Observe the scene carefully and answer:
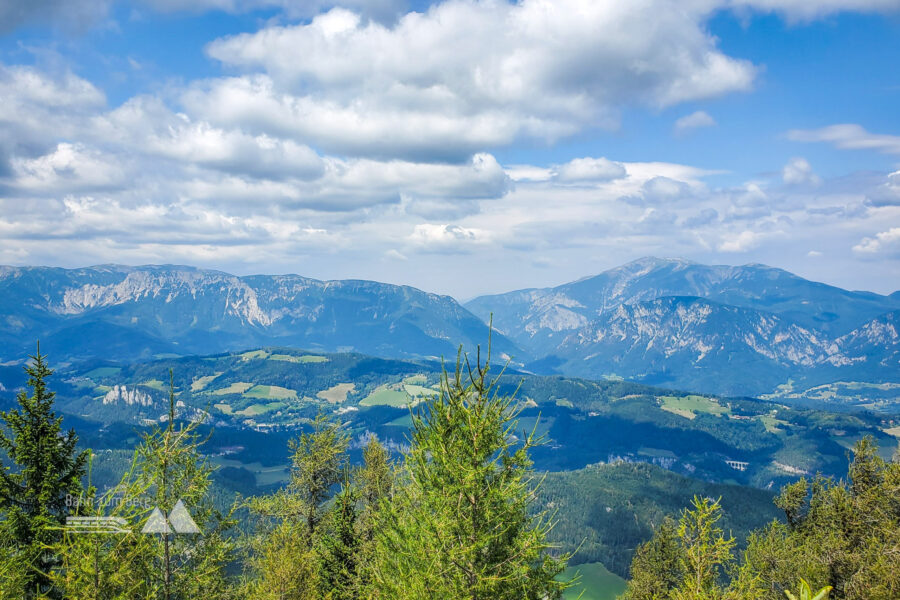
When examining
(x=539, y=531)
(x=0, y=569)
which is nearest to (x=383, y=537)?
(x=539, y=531)

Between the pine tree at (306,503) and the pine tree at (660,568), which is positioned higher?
the pine tree at (306,503)

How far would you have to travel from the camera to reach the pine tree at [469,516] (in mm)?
16891

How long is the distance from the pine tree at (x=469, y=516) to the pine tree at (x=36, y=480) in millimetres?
16154

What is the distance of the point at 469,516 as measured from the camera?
684 inches

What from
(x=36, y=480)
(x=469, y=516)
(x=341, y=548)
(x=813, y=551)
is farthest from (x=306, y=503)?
(x=813, y=551)

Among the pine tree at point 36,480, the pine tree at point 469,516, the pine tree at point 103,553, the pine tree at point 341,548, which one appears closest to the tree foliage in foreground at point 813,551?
the pine tree at point 469,516

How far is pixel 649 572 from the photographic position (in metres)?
65.7

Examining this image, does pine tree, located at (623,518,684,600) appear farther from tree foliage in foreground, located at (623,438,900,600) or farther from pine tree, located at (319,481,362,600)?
pine tree, located at (319,481,362,600)

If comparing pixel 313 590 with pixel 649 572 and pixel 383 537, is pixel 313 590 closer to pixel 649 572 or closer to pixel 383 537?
pixel 383 537

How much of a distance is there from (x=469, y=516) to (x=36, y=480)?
69.9ft

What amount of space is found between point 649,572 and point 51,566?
64199mm

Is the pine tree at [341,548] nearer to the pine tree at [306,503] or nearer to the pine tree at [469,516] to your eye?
the pine tree at [306,503]

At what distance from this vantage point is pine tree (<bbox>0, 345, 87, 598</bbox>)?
23.4m

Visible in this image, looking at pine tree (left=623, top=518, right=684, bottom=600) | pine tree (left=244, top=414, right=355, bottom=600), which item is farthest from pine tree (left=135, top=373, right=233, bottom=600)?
pine tree (left=623, top=518, right=684, bottom=600)
